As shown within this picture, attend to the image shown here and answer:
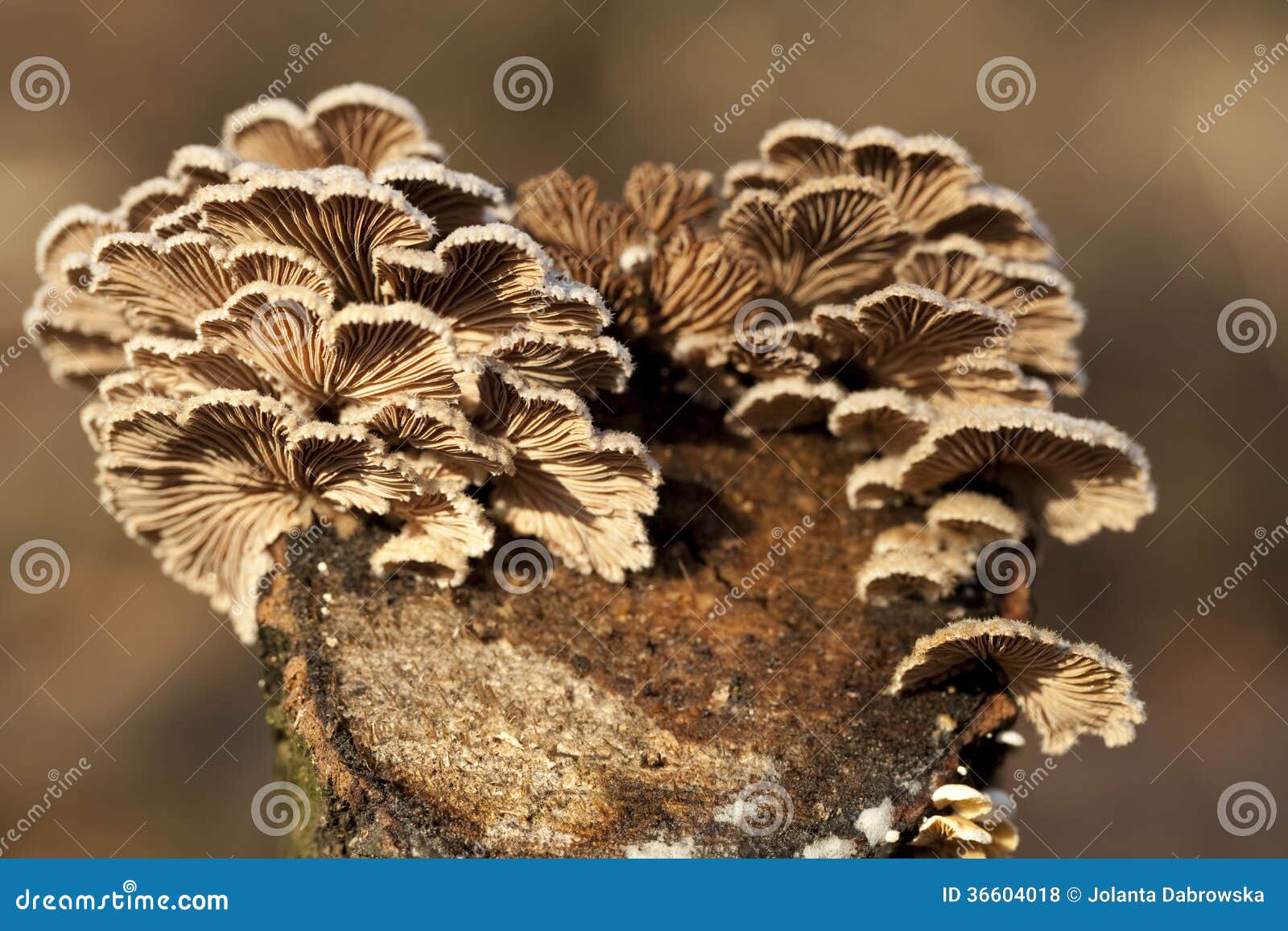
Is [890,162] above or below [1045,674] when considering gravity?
above

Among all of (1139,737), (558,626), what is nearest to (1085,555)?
(1139,737)

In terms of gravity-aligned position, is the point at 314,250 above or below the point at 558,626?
above

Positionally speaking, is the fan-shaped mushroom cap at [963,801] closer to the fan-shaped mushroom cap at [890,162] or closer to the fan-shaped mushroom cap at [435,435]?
the fan-shaped mushroom cap at [435,435]

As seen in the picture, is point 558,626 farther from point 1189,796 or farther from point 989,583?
point 1189,796

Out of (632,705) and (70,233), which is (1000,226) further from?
(70,233)

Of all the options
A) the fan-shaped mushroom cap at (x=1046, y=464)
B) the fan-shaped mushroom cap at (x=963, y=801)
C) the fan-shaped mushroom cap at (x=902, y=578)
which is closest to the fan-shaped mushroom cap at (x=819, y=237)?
the fan-shaped mushroom cap at (x=1046, y=464)

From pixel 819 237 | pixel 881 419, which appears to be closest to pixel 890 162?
pixel 819 237
